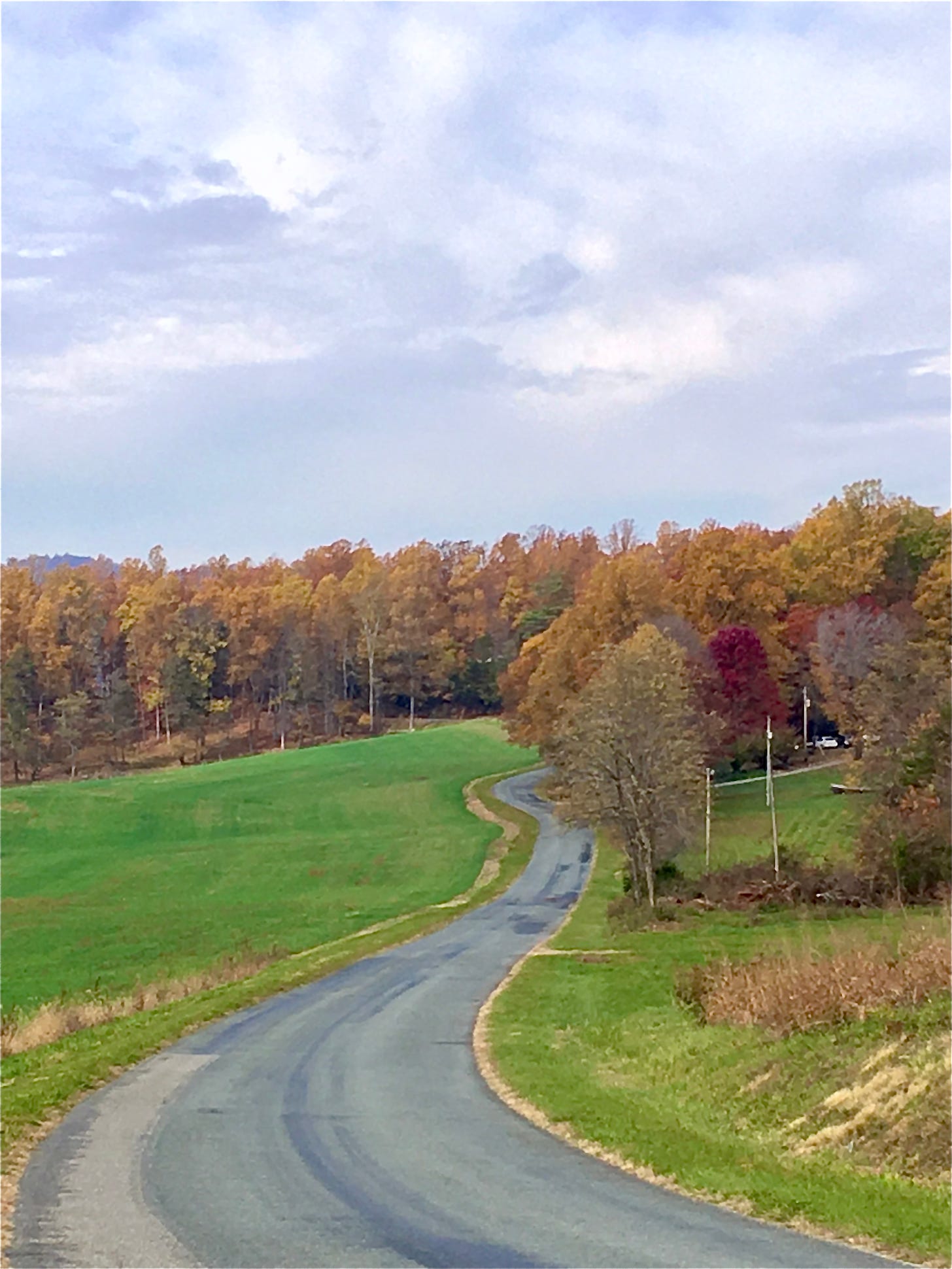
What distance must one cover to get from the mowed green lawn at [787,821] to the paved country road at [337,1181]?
3014 cm

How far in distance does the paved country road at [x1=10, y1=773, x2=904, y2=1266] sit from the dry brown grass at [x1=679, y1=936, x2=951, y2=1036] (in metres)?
4.30

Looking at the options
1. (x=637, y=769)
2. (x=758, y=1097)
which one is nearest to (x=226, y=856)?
(x=637, y=769)

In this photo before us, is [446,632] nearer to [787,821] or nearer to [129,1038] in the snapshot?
[787,821]

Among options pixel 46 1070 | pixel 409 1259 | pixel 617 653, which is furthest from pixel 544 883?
pixel 409 1259

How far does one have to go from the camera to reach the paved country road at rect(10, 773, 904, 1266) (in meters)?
10.0

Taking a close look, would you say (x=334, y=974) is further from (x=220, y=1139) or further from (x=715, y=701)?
(x=715, y=701)

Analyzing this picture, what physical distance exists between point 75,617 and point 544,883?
273 feet

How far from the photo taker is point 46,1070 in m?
19.0

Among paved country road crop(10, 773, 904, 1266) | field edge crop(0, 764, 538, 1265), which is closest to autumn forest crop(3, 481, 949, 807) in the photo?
field edge crop(0, 764, 538, 1265)

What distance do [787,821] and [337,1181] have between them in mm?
51695

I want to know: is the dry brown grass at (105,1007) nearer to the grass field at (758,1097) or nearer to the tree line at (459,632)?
the grass field at (758,1097)

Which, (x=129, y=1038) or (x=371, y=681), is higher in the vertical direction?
(x=371, y=681)

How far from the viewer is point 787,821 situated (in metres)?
61.2

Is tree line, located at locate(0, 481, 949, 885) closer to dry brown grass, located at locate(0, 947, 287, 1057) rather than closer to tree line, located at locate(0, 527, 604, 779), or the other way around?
tree line, located at locate(0, 527, 604, 779)
